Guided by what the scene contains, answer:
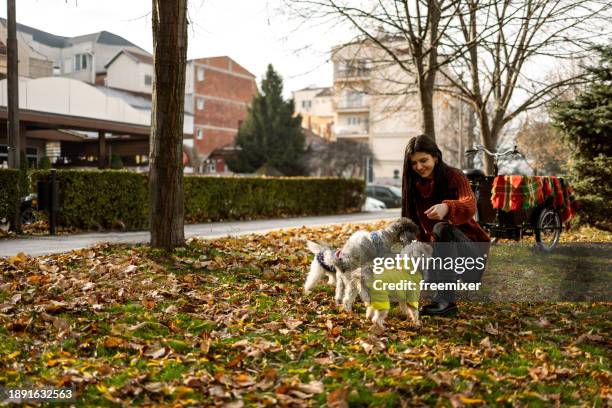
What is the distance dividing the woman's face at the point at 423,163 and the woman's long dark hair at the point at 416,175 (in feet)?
0.09

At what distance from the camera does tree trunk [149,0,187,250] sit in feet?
24.9

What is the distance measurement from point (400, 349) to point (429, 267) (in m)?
1.08

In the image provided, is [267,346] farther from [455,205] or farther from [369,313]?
[455,205]

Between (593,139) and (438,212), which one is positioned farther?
(593,139)

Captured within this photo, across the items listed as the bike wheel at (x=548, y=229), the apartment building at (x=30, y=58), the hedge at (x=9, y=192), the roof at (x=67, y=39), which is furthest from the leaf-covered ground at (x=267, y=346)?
the roof at (x=67, y=39)

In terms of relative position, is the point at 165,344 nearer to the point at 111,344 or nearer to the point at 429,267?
the point at 111,344

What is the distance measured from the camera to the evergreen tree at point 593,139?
11.0 metres

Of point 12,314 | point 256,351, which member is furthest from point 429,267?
point 12,314

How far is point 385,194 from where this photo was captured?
31703 millimetres

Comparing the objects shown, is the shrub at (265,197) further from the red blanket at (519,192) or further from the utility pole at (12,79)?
the red blanket at (519,192)

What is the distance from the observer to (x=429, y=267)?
5027 millimetres

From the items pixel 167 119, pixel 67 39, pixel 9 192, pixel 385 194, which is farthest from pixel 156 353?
pixel 67 39

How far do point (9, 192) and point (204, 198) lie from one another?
5559 millimetres

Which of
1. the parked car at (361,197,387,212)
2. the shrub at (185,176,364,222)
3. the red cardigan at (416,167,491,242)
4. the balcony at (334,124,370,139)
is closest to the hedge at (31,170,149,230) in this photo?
the shrub at (185,176,364,222)
